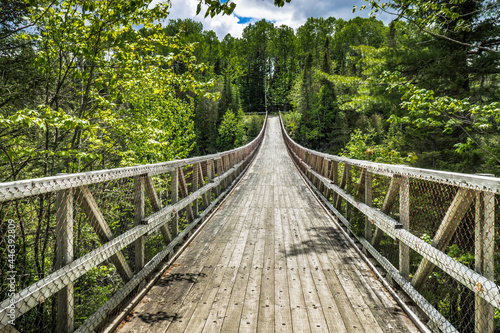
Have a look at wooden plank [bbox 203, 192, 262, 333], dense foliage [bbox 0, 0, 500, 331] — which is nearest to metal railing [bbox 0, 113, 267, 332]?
dense foliage [bbox 0, 0, 500, 331]

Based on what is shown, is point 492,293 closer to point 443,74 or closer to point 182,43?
point 182,43

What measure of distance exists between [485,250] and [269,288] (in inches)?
81.8

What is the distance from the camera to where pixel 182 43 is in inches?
225

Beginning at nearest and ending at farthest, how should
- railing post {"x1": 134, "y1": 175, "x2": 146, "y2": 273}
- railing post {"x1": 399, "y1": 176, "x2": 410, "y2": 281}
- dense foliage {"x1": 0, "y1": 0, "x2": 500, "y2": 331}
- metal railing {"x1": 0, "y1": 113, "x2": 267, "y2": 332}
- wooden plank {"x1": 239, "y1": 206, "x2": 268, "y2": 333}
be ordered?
metal railing {"x1": 0, "y1": 113, "x2": 267, "y2": 332}
wooden plank {"x1": 239, "y1": 206, "x2": 268, "y2": 333}
railing post {"x1": 399, "y1": 176, "x2": 410, "y2": 281}
railing post {"x1": 134, "y1": 175, "x2": 146, "y2": 273}
dense foliage {"x1": 0, "y1": 0, "x2": 500, "y2": 331}

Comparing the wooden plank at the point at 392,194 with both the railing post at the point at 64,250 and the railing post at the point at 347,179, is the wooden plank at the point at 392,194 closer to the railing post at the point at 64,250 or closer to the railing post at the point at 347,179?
the railing post at the point at 347,179

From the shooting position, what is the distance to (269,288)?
3105mm

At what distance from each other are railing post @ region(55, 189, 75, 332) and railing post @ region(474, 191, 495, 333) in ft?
8.92

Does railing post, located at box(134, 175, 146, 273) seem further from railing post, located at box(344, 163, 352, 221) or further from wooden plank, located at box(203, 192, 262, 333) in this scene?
railing post, located at box(344, 163, 352, 221)

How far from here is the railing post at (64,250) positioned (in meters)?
1.85

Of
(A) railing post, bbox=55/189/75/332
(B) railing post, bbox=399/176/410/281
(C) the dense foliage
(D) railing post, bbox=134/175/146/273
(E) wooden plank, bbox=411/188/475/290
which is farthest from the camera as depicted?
(C) the dense foliage

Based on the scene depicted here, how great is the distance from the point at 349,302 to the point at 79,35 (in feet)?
20.9

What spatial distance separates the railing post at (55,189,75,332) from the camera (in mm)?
1846

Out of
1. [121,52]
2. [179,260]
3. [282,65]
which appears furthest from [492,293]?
[282,65]

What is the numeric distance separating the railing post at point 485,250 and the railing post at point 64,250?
2719 millimetres
